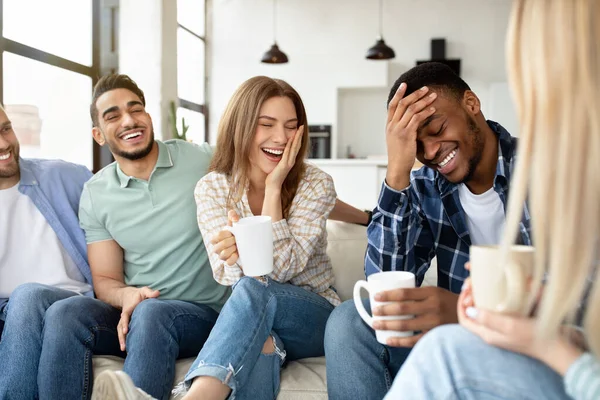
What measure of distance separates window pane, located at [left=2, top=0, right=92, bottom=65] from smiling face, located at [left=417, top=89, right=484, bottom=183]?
9.36 feet

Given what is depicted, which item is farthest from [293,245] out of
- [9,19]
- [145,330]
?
[9,19]

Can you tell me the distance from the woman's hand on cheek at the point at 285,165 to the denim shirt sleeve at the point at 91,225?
23.8 inches

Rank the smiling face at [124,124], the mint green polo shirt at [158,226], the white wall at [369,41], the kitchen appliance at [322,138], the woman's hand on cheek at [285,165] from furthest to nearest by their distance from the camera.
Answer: the kitchen appliance at [322,138], the white wall at [369,41], the smiling face at [124,124], the mint green polo shirt at [158,226], the woman's hand on cheek at [285,165]

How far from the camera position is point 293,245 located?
1.54 m

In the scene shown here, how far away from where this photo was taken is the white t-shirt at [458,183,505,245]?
1.41 meters

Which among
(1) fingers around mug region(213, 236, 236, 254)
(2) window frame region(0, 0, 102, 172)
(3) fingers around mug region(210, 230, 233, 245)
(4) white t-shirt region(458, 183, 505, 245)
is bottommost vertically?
(1) fingers around mug region(213, 236, 236, 254)

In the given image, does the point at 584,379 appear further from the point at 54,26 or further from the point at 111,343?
the point at 54,26

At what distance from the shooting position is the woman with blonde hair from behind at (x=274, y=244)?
4.19 feet

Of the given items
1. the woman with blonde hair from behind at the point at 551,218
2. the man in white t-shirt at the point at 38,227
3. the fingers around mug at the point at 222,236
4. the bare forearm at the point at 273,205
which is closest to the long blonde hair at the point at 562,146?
the woman with blonde hair from behind at the point at 551,218

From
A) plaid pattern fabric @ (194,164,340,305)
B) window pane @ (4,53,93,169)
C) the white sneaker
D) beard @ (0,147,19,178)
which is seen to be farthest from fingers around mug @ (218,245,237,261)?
window pane @ (4,53,93,169)

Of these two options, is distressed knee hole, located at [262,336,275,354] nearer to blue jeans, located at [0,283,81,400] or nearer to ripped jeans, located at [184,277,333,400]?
ripped jeans, located at [184,277,333,400]

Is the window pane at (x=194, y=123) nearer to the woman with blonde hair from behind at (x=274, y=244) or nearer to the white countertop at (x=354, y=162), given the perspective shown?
the white countertop at (x=354, y=162)

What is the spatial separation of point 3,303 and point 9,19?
2.21 metres

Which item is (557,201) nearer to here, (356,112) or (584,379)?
(584,379)
